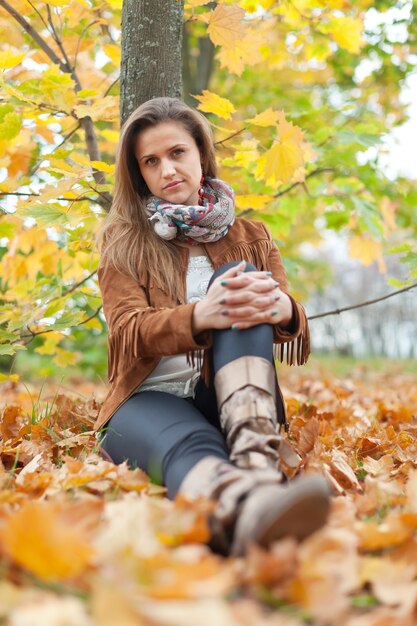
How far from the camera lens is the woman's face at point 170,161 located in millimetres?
2238

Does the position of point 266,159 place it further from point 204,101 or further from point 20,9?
Result: point 20,9

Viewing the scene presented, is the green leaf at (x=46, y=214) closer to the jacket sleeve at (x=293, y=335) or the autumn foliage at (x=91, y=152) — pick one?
the autumn foliage at (x=91, y=152)

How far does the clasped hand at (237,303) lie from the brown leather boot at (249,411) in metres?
0.12

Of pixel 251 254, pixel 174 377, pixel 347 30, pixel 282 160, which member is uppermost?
pixel 347 30

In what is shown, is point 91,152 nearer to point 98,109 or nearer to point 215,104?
point 98,109

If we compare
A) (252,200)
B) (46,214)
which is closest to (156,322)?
(46,214)

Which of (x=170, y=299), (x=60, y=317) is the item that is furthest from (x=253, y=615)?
(x=60, y=317)

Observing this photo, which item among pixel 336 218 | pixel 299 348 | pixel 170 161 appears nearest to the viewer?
pixel 299 348

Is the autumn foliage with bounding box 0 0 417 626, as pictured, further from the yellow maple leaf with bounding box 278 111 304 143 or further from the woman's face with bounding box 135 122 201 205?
the woman's face with bounding box 135 122 201 205

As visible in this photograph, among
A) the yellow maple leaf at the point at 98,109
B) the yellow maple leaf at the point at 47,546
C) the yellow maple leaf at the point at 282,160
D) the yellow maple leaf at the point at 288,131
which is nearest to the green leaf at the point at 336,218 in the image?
the yellow maple leaf at the point at 282,160

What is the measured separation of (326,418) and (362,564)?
1.75 meters

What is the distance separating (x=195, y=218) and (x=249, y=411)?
0.84 metres

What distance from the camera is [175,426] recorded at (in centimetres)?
173

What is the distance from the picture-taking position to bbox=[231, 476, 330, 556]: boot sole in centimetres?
113
